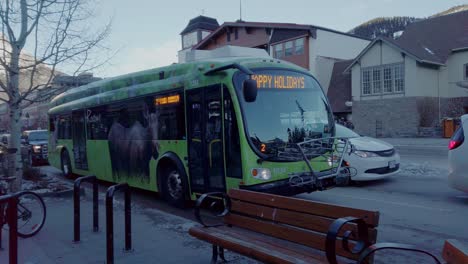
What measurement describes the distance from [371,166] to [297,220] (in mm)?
6739

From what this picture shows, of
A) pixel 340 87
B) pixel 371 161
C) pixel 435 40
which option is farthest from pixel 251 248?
pixel 340 87

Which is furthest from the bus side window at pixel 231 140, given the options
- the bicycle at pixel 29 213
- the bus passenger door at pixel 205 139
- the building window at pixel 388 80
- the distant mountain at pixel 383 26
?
the distant mountain at pixel 383 26

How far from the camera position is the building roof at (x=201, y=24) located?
5544 cm

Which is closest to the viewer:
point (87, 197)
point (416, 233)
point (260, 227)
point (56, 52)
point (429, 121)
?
point (260, 227)

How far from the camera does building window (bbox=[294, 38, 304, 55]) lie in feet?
126

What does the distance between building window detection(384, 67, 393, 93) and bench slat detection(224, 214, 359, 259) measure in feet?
98.7

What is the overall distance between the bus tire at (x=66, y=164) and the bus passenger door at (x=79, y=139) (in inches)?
32.6

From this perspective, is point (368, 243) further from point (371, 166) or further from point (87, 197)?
point (87, 197)

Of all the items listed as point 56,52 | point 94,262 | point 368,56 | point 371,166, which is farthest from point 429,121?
point 94,262

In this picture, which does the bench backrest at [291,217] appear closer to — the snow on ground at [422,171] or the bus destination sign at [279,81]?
the bus destination sign at [279,81]

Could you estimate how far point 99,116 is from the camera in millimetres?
12023

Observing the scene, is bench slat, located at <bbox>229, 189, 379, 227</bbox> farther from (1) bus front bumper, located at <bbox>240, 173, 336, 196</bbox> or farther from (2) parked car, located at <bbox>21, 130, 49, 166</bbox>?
(2) parked car, located at <bbox>21, 130, 49, 166</bbox>

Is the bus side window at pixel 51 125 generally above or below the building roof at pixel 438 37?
below

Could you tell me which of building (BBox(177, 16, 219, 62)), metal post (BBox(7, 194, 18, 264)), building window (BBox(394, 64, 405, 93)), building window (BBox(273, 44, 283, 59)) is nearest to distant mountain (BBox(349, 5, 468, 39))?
building (BBox(177, 16, 219, 62))
